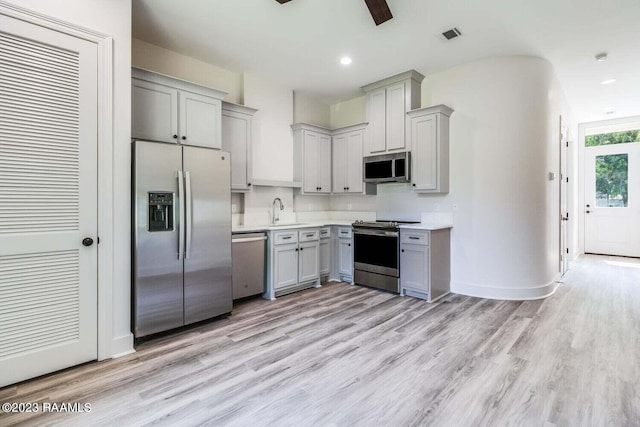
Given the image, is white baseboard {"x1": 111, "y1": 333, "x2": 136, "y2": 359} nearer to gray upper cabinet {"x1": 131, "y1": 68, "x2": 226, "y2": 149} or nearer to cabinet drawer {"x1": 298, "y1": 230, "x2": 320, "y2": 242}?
gray upper cabinet {"x1": 131, "y1": 68, "x2": 226, "y2": 149}

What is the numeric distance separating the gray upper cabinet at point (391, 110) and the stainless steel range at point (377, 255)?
1187 mm

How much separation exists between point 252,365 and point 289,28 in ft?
10.4

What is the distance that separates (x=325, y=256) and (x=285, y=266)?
896 mm

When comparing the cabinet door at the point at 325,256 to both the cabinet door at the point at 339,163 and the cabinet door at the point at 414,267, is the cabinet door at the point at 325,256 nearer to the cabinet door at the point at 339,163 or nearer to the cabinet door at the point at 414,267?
the cabinet door at the point at 339,163

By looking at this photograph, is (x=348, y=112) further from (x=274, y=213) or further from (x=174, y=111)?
(x=174, y=111)

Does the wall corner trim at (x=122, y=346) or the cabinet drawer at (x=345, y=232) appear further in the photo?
the cabinet drawer at (x=345, y=232)

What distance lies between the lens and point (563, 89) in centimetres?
494

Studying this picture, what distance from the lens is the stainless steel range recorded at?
4.14 metres

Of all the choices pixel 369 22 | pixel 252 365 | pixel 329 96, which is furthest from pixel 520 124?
pixel 252 365

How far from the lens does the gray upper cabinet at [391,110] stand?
4414 mm

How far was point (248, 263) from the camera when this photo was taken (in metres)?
3.78

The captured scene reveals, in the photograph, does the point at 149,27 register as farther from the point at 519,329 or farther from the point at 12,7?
the point at 519,329

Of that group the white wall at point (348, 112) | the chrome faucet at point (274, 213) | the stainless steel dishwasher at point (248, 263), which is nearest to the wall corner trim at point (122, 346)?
the stainless steel dishwasher at point (248, 263)

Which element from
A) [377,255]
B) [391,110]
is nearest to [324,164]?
[391,110]
